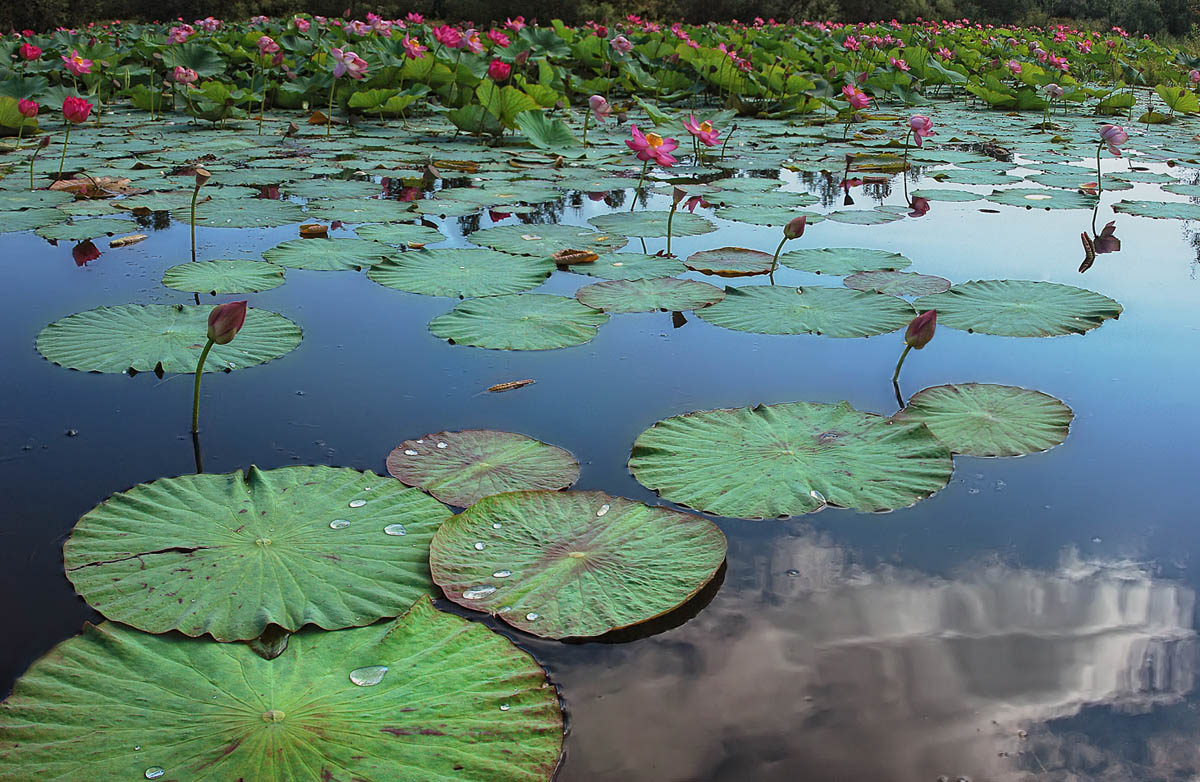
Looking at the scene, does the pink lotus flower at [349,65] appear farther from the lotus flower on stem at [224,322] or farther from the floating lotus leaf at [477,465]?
the floating lotus leaf at [477,465]

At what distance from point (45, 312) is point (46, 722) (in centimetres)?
170

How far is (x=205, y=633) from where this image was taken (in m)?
1.04

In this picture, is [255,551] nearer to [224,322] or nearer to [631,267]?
[224,322]

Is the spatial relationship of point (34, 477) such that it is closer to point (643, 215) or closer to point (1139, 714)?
point (1139, 714)

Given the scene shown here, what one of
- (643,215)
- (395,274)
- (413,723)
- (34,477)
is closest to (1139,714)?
(413,723)

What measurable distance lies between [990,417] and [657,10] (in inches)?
746

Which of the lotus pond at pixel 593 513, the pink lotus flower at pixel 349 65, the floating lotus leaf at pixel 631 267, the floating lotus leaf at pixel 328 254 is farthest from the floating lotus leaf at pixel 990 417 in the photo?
the pink lotus flower at pixel 349 65

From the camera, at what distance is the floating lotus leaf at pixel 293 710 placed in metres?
0.85

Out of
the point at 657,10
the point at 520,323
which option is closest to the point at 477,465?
the point at 520,323

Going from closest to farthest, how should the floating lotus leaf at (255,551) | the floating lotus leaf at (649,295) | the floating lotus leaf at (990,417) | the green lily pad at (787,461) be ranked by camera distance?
Answer: the floating lotus leaf at (255,551), the green lily pad at (787,461), the floating lotus leaf at (990,417), the floating lotus leaf at (649,295)

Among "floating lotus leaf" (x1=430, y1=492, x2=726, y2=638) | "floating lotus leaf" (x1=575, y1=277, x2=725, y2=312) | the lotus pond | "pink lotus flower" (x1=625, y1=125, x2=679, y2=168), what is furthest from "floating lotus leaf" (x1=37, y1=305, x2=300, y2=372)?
"pink lotus flower" (x1=625, y1=125, x2=679, y2=168)

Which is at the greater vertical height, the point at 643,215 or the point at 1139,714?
the point at 643,215

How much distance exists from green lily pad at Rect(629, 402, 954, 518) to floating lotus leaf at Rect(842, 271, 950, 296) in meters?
0.92

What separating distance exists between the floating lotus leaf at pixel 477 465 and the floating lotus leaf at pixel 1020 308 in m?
1.28
